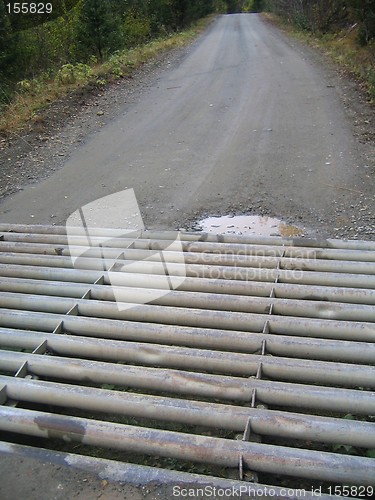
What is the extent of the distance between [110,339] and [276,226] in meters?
2.34

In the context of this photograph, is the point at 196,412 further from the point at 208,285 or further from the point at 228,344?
the point at 208,285

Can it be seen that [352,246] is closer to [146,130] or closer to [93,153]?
[93,153]

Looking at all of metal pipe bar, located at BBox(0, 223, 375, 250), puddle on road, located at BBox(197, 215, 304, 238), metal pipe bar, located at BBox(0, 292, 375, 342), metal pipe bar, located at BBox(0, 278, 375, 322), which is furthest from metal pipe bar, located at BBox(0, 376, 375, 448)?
puddle on road, located at BBox(197, 215, 304, 238)

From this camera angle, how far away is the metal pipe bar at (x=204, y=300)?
317cm

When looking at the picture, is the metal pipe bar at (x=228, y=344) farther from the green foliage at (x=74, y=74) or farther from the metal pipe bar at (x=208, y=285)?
the green foliage at (x=74, y=74)

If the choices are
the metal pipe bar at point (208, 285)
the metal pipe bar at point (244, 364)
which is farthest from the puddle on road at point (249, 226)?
the metal pipe bar at point (244, 364)

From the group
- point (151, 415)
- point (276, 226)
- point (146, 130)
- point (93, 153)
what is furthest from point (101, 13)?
point (151, 415)

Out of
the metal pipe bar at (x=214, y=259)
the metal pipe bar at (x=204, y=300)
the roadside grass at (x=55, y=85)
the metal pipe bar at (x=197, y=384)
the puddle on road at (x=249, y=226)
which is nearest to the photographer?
the metal pipe bar at (x=197, y=384)

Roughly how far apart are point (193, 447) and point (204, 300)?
1.26 metres

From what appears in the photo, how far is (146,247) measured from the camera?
4215mm

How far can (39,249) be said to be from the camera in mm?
4328

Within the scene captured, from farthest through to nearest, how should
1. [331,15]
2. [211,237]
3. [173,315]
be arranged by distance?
1. [331,15]
2. [211,237]
3. [173,315]

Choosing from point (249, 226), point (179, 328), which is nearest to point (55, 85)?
point (249, 226)

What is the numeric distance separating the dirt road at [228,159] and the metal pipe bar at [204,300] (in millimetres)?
1517
